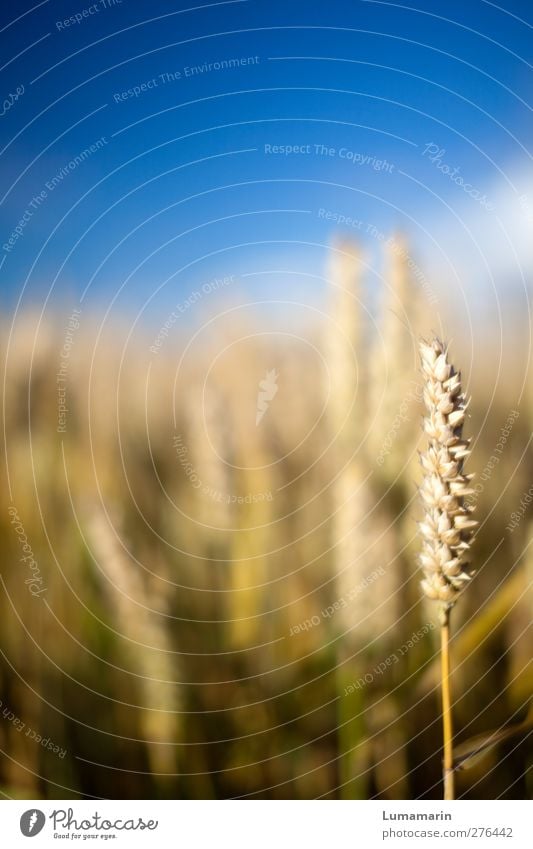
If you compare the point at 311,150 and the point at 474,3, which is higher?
the point at 474,3

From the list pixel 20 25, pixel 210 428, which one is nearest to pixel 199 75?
pixel 20 25

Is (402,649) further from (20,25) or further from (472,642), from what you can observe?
(20,25)

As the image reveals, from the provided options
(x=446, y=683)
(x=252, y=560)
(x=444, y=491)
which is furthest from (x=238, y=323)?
(x=446, y=683)

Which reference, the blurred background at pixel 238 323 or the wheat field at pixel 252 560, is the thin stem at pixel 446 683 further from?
the blurred background at pixel 238 323
